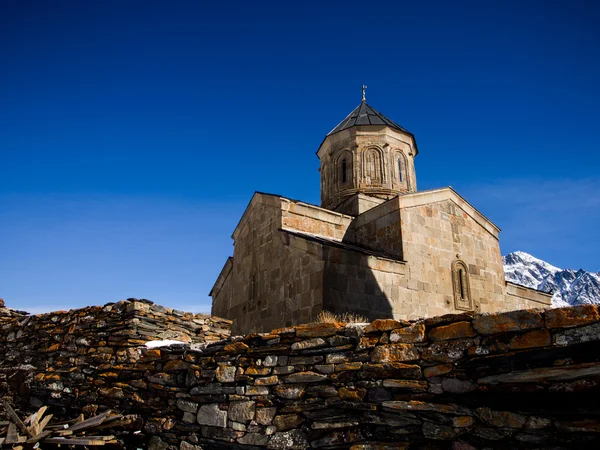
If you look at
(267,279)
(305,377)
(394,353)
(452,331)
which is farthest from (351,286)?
(452,331)

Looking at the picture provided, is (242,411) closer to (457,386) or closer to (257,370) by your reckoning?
(257,370)

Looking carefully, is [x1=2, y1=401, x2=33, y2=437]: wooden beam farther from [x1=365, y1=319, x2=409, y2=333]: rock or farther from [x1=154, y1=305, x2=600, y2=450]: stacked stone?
[x1=365, y1=319, x2=409, y2=333]: rock

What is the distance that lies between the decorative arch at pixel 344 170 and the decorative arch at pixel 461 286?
13.6 feet

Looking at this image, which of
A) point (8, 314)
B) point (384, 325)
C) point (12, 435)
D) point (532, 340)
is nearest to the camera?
point (532, 340)

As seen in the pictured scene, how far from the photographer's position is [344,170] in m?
13.3

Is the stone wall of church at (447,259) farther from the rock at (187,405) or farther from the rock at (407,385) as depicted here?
the rock at (407,385)

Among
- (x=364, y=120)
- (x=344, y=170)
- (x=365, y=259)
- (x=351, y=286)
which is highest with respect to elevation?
(x=364, y=120)

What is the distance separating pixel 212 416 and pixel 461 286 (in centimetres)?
721

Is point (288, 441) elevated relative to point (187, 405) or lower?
lower

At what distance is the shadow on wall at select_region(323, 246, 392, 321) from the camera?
779 centimetres

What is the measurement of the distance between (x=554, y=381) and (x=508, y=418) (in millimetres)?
372

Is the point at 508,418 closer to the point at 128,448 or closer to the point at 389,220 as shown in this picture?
the point at 128,448

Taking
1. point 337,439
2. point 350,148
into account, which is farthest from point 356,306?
point 350,148

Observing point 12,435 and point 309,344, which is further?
point 12,435
